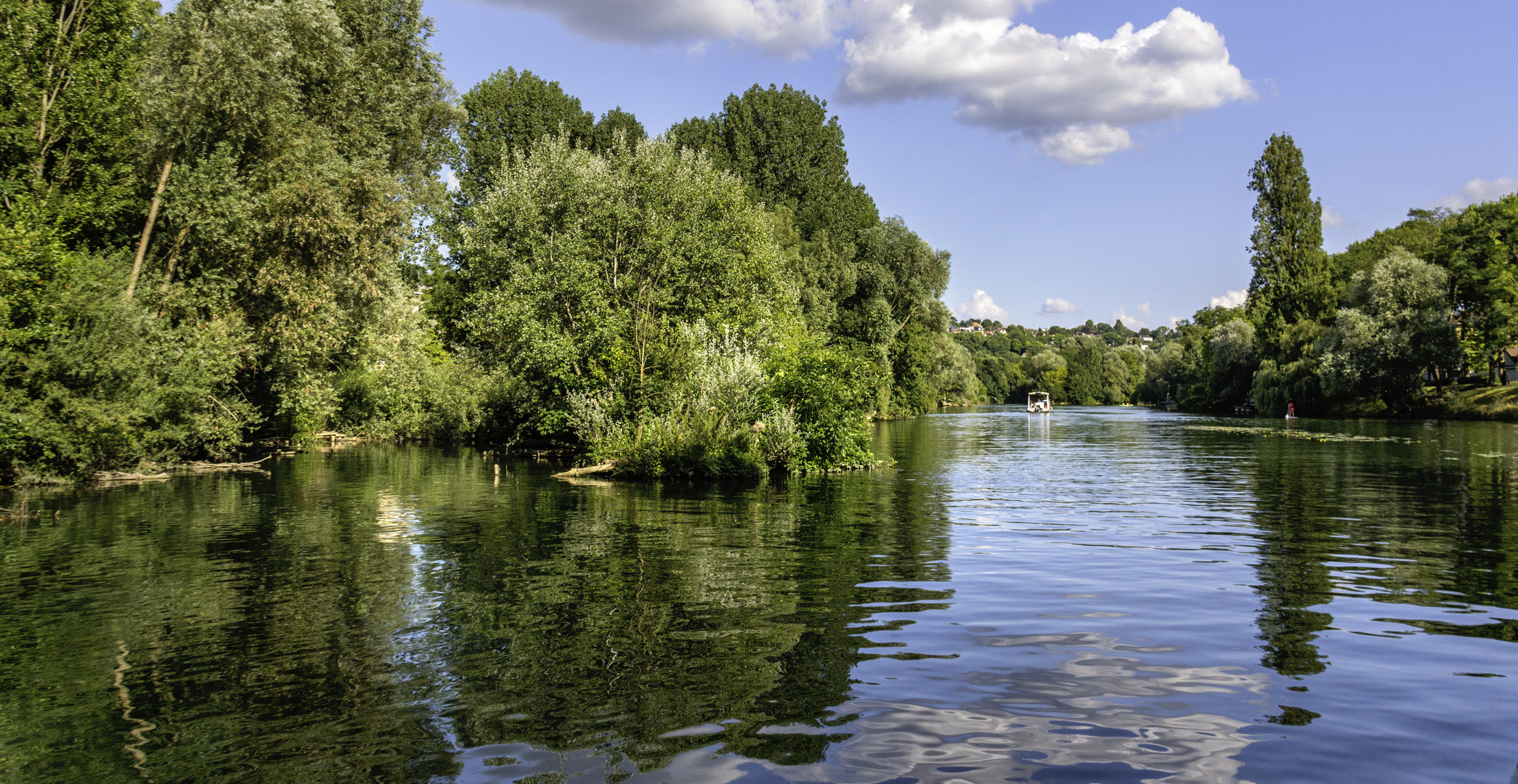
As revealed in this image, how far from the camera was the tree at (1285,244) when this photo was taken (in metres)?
87.2

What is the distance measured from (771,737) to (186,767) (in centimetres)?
396

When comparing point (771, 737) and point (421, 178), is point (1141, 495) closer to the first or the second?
point (771, 737)

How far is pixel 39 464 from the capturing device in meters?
25.0

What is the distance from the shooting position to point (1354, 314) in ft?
229

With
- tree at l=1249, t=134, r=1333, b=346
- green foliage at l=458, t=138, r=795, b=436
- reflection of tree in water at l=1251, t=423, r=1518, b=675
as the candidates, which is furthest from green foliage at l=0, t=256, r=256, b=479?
tree at l=1249, t=134, r=1333, b=346

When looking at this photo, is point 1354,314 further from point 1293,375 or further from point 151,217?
point 151,217

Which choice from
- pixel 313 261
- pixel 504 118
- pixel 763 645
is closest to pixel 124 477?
pixel 313 261

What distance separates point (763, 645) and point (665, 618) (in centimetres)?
164

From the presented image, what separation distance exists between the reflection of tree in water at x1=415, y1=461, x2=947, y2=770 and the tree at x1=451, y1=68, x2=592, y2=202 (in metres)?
44.0

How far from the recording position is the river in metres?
6.18

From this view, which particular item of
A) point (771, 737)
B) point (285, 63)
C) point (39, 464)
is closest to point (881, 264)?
point (285, 63)

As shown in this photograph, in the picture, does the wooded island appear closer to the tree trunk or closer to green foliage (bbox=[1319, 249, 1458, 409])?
the tree trunk

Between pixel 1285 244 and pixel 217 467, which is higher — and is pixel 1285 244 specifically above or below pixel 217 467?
above

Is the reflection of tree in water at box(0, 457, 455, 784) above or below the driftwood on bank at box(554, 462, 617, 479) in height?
below
